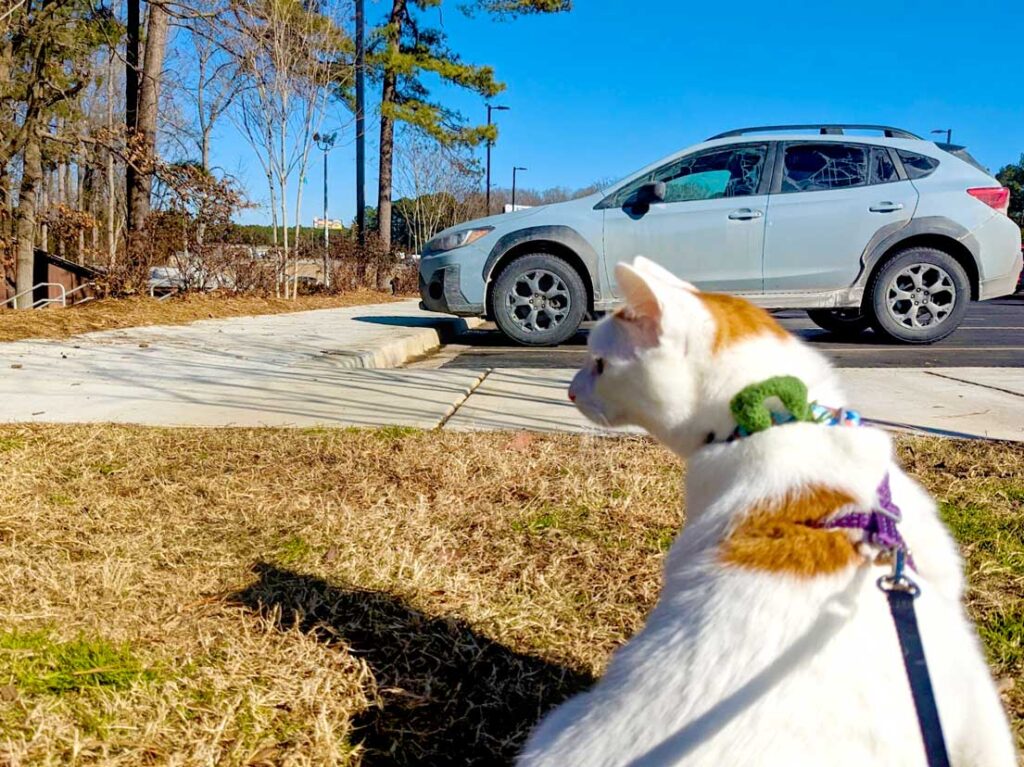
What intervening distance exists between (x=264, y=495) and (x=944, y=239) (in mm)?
6524

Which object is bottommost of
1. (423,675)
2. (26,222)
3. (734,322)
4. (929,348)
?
(423,675)

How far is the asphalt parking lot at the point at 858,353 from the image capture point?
6.05 meters

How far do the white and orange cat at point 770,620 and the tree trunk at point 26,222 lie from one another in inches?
511

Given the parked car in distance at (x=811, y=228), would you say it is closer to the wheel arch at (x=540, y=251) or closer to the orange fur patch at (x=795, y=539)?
the wheel arch at (x=540, y=251)

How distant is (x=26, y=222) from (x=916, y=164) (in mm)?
12524

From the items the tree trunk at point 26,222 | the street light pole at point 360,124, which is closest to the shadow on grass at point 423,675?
the tree trunk at point 26,222

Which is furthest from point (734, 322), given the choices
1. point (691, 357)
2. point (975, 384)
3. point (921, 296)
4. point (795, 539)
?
point (921, 296)

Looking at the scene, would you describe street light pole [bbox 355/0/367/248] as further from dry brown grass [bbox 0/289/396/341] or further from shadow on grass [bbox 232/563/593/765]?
shadow on grass [bbox 232/563/593/765]

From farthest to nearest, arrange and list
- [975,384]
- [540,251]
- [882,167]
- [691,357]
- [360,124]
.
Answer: [360,124] < [540,251] < [882,167] < [975,384] < [691,357]

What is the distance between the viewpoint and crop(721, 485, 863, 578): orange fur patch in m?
1.01

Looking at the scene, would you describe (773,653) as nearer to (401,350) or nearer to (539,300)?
(401,350)

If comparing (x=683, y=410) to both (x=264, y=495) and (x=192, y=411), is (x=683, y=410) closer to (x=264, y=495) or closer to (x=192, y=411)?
Result: (x=264, y=495)

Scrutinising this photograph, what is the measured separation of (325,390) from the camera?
14.6ft

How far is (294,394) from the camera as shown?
4320 mm
